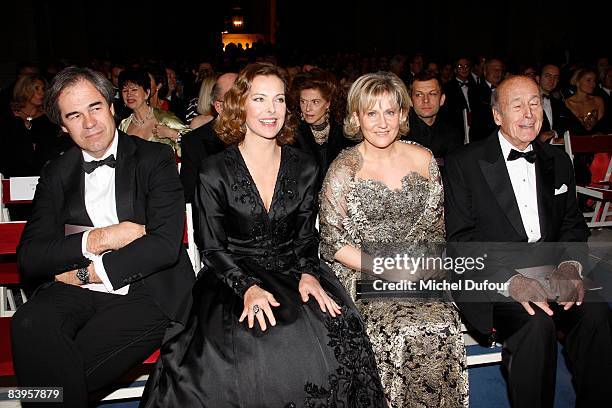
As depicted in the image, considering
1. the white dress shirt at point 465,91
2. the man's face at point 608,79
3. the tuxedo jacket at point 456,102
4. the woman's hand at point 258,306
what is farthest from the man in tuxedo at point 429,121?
the white dress shirt at point 465,91

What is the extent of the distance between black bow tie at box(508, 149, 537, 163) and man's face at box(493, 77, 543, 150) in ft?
0.22

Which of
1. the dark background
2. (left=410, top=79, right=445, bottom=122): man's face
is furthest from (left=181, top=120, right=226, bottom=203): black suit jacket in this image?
the dark background

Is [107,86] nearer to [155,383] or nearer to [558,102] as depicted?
[155,383]

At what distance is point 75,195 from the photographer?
2748mm

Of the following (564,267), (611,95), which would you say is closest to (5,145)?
(564,267)

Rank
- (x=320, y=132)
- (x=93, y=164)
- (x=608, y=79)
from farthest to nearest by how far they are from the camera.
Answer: (x=608, y=79), (x=320, y=132), (x=93, y=164)

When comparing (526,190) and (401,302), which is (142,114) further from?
(526,190)

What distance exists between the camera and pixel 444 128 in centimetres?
489

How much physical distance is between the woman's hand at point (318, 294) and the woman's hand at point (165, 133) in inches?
111

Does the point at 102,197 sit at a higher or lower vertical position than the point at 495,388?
higher

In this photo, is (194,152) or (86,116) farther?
(194,152)

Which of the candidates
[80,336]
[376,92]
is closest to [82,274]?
[80,336]

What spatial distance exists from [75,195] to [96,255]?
36cm

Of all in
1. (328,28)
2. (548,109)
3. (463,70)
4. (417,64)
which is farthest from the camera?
(328,28)
